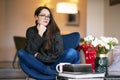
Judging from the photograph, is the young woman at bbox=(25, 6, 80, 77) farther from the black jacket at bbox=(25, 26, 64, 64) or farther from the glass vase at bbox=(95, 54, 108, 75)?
the glass vase at bbox=(95, 54, 108, 75)

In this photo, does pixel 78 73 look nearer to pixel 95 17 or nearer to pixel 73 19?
pixel 95 17

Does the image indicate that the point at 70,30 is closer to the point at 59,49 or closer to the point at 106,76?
the point at 59,49

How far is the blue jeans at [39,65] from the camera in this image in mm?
3332

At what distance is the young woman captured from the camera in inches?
133

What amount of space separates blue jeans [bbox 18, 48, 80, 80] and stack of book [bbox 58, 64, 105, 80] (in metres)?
0.75

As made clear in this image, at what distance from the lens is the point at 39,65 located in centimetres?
335

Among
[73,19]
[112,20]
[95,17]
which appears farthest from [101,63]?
[73,19]

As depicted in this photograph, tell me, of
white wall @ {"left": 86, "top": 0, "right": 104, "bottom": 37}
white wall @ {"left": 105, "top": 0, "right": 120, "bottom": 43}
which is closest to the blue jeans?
white wall @ {"left": 105, "top": 0, "right": 120, "bottom": 43}

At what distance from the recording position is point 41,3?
8938mm

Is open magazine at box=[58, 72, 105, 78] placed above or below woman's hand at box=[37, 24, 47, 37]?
below

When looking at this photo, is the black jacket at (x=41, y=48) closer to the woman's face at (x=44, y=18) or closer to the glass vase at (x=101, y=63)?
the woman's face at (x=44, y=18)

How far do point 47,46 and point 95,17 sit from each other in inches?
130

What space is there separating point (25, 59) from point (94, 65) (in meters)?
0.83

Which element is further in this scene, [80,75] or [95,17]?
[95,17]
